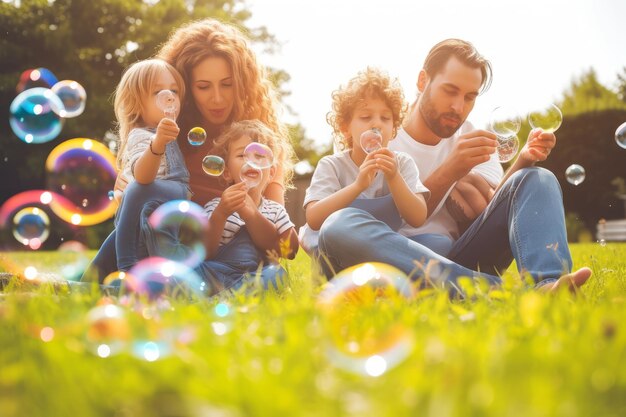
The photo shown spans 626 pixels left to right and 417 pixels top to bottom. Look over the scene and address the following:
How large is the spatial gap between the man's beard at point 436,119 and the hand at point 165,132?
1.28m

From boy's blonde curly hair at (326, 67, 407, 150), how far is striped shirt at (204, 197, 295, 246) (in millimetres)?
486

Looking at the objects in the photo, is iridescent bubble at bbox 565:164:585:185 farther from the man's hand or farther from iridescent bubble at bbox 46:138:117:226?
iridescent bubble at bbox 46:138:117:226

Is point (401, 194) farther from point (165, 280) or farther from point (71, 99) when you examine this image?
point (71, 99)

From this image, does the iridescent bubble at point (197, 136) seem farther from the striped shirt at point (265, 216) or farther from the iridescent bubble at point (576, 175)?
the iridescent bubble at point (576, 175)

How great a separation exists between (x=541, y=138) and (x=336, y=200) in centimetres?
86

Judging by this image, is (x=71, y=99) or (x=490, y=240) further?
(x=71, y=99)

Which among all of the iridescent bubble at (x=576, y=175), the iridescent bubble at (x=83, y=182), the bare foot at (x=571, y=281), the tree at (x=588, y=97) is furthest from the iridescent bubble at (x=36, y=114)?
the tree at (x=588, y=97)

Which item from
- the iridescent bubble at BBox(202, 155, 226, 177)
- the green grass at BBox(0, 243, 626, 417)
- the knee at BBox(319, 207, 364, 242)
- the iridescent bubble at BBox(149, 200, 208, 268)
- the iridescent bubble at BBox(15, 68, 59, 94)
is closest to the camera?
the green grass at BBox(0, 243, 626, 417)

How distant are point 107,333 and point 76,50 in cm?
1693

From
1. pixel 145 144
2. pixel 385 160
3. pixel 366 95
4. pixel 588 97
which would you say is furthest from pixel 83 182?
pixel 588 97

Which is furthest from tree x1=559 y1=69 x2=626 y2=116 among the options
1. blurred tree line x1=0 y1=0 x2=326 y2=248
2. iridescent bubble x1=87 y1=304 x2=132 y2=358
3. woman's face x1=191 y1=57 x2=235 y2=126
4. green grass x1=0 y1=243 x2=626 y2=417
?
iridescent bubble x1=87 y1=304 x2=132 y2=358

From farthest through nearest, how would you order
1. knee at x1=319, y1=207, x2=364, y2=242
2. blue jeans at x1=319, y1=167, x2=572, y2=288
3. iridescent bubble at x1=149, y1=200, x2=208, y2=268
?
iridescent bubble at x1=149, y1=200, x2=208, y2=268, knee at x1=319, y1=207, x2=364, y2=242, blue jeans at x1=319, y1=167, x2=572, y2=288

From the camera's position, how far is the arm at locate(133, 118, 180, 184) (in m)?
2.51

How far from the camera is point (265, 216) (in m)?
2.90
